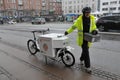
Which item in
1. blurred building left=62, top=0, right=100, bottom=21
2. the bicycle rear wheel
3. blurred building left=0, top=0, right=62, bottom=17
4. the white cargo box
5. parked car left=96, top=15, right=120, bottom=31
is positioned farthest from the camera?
blurred building left=62, top=0, right=100, bottom=21

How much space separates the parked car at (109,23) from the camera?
1523 centimetres

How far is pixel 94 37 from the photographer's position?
4898 mm

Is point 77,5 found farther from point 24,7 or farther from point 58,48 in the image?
point 58,48

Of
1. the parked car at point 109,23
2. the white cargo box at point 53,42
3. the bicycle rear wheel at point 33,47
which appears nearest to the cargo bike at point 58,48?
the white cargo box at point 53,42

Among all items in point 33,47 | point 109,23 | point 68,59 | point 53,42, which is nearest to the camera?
point 53,42

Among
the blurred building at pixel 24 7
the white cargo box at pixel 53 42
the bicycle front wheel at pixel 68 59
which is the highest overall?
the blurred building at pixel 24 7

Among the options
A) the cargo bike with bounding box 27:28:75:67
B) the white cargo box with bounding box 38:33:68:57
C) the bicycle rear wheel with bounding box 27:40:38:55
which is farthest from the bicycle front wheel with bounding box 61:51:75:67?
the bicycle rear wheel with bounding box 27:40:38:55

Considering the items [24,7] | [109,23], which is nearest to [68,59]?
[109,23]

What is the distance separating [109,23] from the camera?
15836 mm

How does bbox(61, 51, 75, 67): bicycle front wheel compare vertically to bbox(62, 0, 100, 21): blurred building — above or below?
below

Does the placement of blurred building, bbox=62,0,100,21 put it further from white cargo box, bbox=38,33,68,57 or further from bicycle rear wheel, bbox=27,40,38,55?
white cargo box, bbox=38,33,68,57

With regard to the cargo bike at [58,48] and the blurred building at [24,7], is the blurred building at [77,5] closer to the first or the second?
the blurred building at [24,7]

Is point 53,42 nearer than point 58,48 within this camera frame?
Yes

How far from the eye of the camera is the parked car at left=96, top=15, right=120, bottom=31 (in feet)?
50.0
